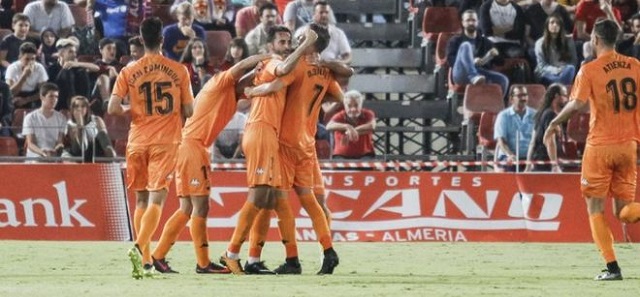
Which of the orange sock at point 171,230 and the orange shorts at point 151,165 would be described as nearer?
the orange shorts at point 151,165

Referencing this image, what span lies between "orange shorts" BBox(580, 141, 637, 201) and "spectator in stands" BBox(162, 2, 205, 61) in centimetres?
1084

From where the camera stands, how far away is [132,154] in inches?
616

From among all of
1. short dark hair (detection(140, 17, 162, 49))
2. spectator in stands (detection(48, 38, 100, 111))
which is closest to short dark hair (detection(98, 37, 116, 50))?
spectator in stands (detection(48, 38, 100, 111))

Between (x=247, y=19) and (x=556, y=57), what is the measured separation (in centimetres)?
472

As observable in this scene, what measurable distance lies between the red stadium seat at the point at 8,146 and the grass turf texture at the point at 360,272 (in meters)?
2.07

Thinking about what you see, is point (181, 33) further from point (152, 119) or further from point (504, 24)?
point (152, 119)

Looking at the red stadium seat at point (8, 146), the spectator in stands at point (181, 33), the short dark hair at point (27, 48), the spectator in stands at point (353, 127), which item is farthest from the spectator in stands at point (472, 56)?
the red stadium seat at point (8, 146)

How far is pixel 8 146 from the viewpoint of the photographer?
2298 centimetres

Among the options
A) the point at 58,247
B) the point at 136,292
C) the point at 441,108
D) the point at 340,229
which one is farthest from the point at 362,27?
the point at 136,292

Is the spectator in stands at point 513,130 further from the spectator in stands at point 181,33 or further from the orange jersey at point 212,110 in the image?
the orange jersey at point 212,110

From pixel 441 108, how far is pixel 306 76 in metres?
10.9

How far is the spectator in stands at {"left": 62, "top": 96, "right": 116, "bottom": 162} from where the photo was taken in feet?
74.2

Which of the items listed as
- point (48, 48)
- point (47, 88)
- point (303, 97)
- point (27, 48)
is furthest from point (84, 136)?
point (303, 97)

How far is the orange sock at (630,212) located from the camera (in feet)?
49.9
